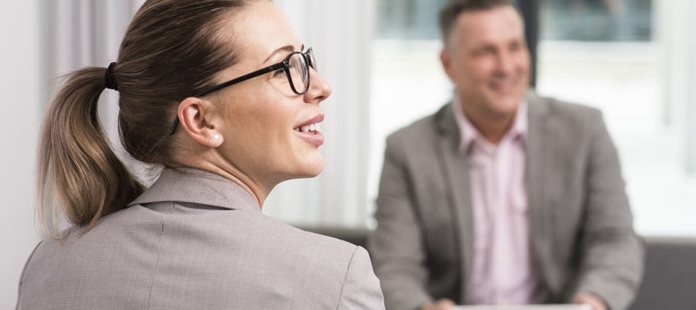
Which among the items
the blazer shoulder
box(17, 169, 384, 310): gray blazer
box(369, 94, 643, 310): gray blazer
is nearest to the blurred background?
box(369, 94, 643, 310): gray blazer

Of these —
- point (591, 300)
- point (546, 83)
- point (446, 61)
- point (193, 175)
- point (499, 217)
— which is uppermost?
point (193, 175)

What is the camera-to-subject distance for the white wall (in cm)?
191

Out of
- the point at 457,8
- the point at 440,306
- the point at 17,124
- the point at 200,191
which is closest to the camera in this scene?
the point at 200,191

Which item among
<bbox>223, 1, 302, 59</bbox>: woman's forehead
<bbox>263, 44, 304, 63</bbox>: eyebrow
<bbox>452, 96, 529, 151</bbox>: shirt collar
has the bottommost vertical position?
<bbox>452, 96, 529, 151</bbox>: shirt collar

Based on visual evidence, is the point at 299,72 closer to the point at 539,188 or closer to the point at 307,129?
the point at 307,129

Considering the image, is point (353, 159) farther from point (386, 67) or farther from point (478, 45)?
point (386, 67)

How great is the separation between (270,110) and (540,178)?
5.37 ft

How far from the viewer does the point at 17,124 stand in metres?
1.94

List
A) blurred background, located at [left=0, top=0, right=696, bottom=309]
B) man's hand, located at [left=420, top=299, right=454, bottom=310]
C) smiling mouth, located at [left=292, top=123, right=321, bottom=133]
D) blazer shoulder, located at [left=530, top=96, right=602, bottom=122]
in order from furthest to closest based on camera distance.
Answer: blurred background, located at [left=0, top=0, right=696, bottom=309] < blazer shoulder, located at [left=530, top=96, right=602, bottom=122] < man's hand, located at [left=420, top=299, right=454, bottom=310] < smiling mouth, located at [left=292, top=123, right=321, bottom=133]

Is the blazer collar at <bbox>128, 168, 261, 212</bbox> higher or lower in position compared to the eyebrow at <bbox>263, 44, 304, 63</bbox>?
lower

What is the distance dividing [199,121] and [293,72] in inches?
5.1

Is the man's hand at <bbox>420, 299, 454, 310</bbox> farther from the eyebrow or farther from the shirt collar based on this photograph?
the eyebrow

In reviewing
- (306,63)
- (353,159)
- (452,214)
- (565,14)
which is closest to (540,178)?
(452,214)

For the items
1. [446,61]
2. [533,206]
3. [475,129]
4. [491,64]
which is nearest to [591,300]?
[533,206]
